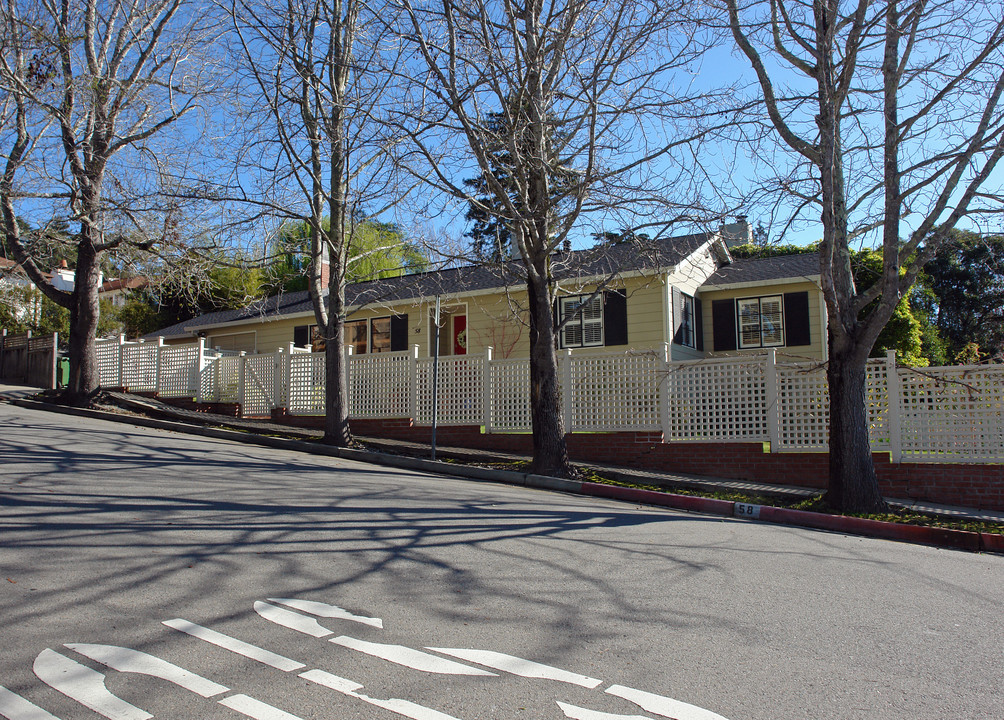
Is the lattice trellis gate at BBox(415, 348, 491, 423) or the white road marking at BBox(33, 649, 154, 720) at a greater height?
the lattice trellis gate at BBox(415, 348, 491, 423)

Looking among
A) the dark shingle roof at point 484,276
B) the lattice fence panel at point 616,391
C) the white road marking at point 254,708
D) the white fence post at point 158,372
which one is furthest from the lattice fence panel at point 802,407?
the white fence post at point 158,372

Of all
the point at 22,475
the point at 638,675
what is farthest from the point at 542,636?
the point at 22,475

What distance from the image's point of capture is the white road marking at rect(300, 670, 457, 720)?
10.2ft

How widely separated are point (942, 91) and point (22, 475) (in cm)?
1207

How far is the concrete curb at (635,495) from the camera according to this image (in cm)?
802

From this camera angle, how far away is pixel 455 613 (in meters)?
4.48

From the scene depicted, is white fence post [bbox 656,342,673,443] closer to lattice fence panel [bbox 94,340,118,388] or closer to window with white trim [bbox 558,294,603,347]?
window with white trim [bbox 558,294,603,347]

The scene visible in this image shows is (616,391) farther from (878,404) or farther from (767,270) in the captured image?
(767,270)

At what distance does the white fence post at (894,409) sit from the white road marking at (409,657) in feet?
29.4

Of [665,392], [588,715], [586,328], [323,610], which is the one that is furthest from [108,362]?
[588,715]

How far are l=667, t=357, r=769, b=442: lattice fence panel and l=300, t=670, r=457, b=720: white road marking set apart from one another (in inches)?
365

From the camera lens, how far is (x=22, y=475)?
8.15 meters

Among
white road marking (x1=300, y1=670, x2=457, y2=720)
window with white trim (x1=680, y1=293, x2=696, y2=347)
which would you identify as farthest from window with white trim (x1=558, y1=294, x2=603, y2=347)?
white road marking (x1=300, y1=670, x2=457, y2=720)

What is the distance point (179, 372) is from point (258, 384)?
299 centimetres
